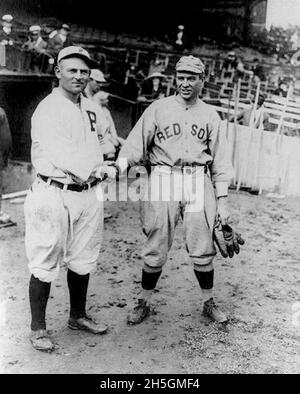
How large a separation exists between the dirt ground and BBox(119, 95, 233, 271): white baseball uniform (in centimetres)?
59

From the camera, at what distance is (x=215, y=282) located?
4934mm

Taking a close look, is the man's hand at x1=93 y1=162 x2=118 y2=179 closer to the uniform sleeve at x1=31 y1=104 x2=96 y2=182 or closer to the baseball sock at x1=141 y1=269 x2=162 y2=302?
the uniform sleeve at x1=31 y1=104 x2=96 y2=182

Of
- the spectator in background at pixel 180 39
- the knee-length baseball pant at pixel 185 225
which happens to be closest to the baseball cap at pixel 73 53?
the knee-length baseball pant at pixel 185 225

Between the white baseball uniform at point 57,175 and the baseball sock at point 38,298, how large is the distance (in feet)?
0.27

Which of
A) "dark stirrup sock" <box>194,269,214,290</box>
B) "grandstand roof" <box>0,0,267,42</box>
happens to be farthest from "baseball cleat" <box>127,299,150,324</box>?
"grandstand roof" <box>0,0,267,42</box>

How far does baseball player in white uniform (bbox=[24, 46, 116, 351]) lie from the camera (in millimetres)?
3285

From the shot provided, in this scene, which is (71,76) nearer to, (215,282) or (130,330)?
(130,330)

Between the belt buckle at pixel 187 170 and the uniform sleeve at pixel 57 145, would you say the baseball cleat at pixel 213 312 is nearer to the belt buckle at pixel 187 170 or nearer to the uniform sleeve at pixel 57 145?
the belt buckle at pixel 187 170

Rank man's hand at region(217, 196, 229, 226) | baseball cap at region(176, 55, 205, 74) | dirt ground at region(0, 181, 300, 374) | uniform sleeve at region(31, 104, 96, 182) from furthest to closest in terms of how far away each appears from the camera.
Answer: man's hand at region(217, 196, 229, 226), baseball cap at region(176, 55, 205, 74), dirt ground at region(0, 181, 300, 374), uniform sleeve at region(31, 104, 96, 182)

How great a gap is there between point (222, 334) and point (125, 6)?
17.0 m

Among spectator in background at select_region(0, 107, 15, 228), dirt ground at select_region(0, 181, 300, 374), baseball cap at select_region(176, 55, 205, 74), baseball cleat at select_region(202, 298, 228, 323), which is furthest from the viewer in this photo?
spectator in background at select_region(0, 107, 15, 228)

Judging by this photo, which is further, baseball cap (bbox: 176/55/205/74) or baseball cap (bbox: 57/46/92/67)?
baseball cap (bbox: 176/55/205/74)

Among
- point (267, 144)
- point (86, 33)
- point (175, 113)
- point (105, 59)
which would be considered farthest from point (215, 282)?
point (86, 33)
